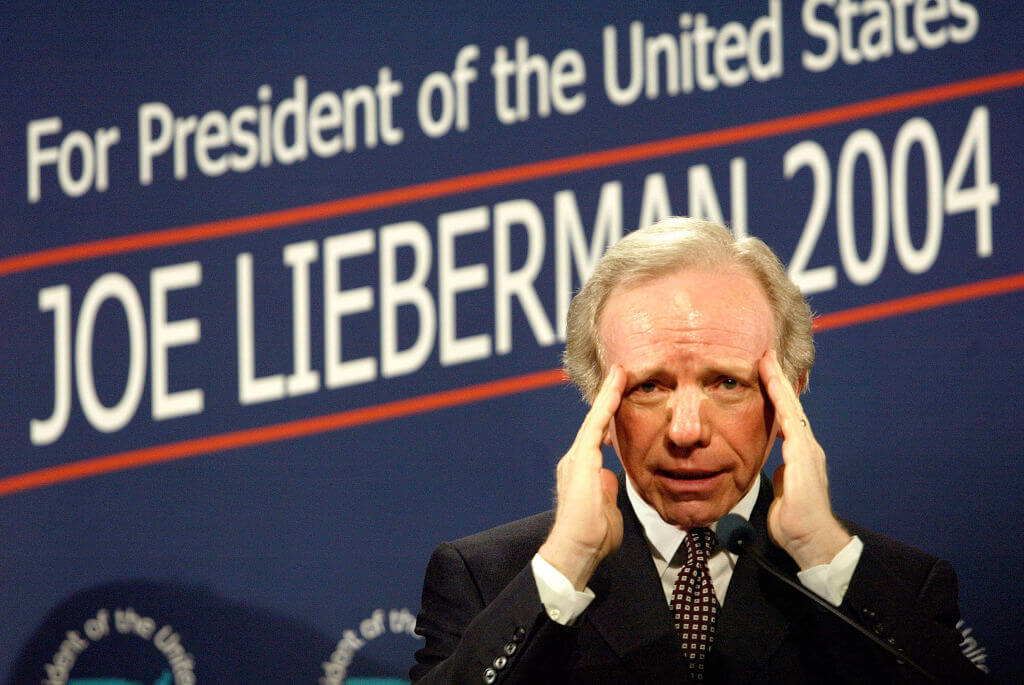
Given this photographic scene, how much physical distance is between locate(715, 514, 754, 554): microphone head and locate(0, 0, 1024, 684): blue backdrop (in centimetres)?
103

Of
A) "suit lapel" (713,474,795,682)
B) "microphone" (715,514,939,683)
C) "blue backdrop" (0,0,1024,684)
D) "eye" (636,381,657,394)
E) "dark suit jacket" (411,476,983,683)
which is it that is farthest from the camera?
"blue backdrop" (0,0,1024,684)

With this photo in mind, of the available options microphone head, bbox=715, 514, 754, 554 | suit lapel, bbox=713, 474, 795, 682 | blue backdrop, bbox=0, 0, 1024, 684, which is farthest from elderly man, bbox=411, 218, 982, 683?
blue backdrop, bbox=0, 0, 1024, 684

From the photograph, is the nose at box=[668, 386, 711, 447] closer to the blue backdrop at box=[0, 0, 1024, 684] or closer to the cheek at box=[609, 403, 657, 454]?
the cheek at box=[609, 403, 657, 454]

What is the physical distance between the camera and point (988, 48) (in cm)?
264

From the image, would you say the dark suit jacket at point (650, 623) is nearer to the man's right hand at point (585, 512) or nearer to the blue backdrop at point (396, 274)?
the man's right hand at point (585, 512)

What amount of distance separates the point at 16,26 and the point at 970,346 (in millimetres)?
2505

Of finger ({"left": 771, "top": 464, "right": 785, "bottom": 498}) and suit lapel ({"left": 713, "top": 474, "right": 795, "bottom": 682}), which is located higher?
finger ({"left": 771, "top": 464, "right": 785, "bottom": 498})

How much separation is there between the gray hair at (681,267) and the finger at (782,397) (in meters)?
0.10

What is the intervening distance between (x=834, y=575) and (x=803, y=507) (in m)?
0.10

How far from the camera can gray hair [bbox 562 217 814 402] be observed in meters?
2.01

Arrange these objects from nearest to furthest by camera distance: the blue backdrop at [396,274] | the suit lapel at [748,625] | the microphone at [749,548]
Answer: the microphone at [749,548] → the suit lapel at [748,625] → the blue backdrop at [396,274]

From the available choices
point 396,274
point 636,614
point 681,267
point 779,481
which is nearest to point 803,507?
point 779,481

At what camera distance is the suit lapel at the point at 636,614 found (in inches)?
73.0

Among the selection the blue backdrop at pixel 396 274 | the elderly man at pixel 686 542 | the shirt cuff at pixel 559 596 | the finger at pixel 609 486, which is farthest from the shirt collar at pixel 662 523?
the blue backdrop at pixel 396 274
